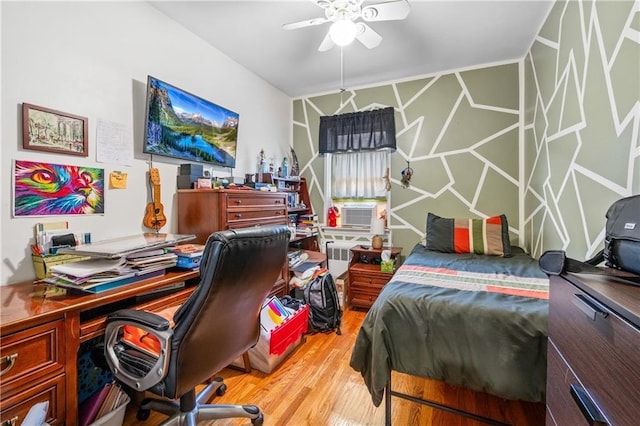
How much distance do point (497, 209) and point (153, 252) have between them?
316cm

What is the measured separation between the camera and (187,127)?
2.16 meters

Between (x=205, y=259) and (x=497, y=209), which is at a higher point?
(x=497, y=209)

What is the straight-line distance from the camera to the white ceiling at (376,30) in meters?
2.04

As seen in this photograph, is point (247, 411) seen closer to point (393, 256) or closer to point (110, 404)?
point (110, 404)

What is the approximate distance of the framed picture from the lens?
1392 mm

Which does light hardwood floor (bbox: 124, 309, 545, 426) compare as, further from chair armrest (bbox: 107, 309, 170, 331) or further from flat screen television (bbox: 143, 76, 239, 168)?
flat screen television (bbox: 143, 76, 239, 168)

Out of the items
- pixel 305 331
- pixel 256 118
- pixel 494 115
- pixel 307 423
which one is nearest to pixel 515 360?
pixel 307 423

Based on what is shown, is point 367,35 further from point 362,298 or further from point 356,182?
point 362,298

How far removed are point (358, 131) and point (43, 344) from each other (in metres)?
3.17

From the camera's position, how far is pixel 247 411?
1412 mm

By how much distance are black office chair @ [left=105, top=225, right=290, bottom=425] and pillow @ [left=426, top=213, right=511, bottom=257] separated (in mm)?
1902

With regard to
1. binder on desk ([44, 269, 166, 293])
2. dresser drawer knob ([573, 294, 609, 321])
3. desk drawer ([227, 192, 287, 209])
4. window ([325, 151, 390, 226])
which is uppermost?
window ([325, 151, 390, 226])

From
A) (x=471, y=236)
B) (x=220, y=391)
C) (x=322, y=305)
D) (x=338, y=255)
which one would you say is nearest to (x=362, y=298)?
(x=322, y=305)

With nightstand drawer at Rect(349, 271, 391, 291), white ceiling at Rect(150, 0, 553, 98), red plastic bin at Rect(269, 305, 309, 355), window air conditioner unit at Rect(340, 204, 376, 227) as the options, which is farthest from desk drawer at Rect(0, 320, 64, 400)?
window air conditioner unit at Rect(340, 204, 376, 227)
